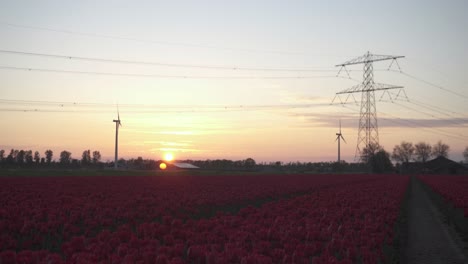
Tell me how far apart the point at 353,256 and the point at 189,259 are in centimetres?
301

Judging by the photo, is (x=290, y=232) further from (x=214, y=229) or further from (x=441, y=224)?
(x=441, y=224)

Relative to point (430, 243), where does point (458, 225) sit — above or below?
above

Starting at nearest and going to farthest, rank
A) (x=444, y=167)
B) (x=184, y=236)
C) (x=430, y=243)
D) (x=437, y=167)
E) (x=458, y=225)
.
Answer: (x=184, y=236) < (x=430, y=243) < (x=458, y=225) < (x=444, y=167) < (x=437, y=167)

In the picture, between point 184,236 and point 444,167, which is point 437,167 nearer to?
point 444,167

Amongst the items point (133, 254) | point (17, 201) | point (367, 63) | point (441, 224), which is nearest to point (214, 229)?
point (133, 254)

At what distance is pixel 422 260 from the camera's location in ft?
41.7

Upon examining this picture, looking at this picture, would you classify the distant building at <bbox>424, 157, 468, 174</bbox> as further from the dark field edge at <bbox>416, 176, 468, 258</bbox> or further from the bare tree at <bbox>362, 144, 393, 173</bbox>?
the dark field edge at <bbox>416, 176, 468, 258</bbox>

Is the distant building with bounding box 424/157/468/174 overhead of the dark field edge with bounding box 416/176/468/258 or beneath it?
overhead

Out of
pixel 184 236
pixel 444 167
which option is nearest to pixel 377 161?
pixel 444 167

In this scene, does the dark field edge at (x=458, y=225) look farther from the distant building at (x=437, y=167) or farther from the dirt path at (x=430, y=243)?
the distant building at (x=437, y=167)

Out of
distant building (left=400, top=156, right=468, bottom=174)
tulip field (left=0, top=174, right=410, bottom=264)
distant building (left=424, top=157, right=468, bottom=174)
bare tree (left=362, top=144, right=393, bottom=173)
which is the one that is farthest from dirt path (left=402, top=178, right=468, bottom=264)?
distant building (left=400, top=156, right=468, bottom=174)

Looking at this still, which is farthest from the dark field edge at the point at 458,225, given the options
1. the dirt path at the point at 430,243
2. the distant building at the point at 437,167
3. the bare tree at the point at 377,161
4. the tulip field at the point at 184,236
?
the distant building at the point at 437,167

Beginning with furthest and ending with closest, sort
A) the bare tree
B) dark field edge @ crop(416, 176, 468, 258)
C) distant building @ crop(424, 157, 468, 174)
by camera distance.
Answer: distant building @ crop(424, 157, 468, 174), the bare tree, dark field edge @ crop(416, 176, 468, 258)

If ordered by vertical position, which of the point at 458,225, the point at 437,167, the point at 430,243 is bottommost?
the point at 430,243
